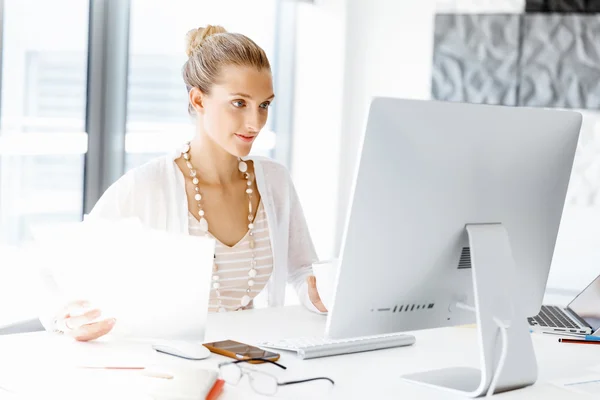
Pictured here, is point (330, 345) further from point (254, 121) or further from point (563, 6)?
point (563, 6)

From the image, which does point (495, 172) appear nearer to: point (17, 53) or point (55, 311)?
point (55, 311)

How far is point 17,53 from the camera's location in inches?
123

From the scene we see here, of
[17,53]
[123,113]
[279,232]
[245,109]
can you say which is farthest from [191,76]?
[123,113]

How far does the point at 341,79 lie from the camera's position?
16.5 feet

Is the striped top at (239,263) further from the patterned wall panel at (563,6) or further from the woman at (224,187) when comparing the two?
the patterned wall panel at (563,6)

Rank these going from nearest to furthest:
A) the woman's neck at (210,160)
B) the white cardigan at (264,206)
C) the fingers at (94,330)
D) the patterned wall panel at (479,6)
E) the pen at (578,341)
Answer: the fingers at (94,330) → the pen at (578,341) → the white cardigan at (264,206) → the woman's neck at (210,160) → the patterned wall panel at (479,6)

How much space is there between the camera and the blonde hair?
2451 mm

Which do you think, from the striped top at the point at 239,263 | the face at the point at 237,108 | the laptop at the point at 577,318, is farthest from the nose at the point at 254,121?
the laptop at the point at 577,318

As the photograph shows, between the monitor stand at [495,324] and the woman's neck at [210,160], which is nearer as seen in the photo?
the monitor stand at [495,324]

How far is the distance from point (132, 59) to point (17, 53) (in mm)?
715

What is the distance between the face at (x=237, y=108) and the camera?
2422 millimetres

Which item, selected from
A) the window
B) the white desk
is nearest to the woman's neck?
the white desk

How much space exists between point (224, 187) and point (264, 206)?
136mm

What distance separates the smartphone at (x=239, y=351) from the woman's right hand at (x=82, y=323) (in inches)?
8.5
